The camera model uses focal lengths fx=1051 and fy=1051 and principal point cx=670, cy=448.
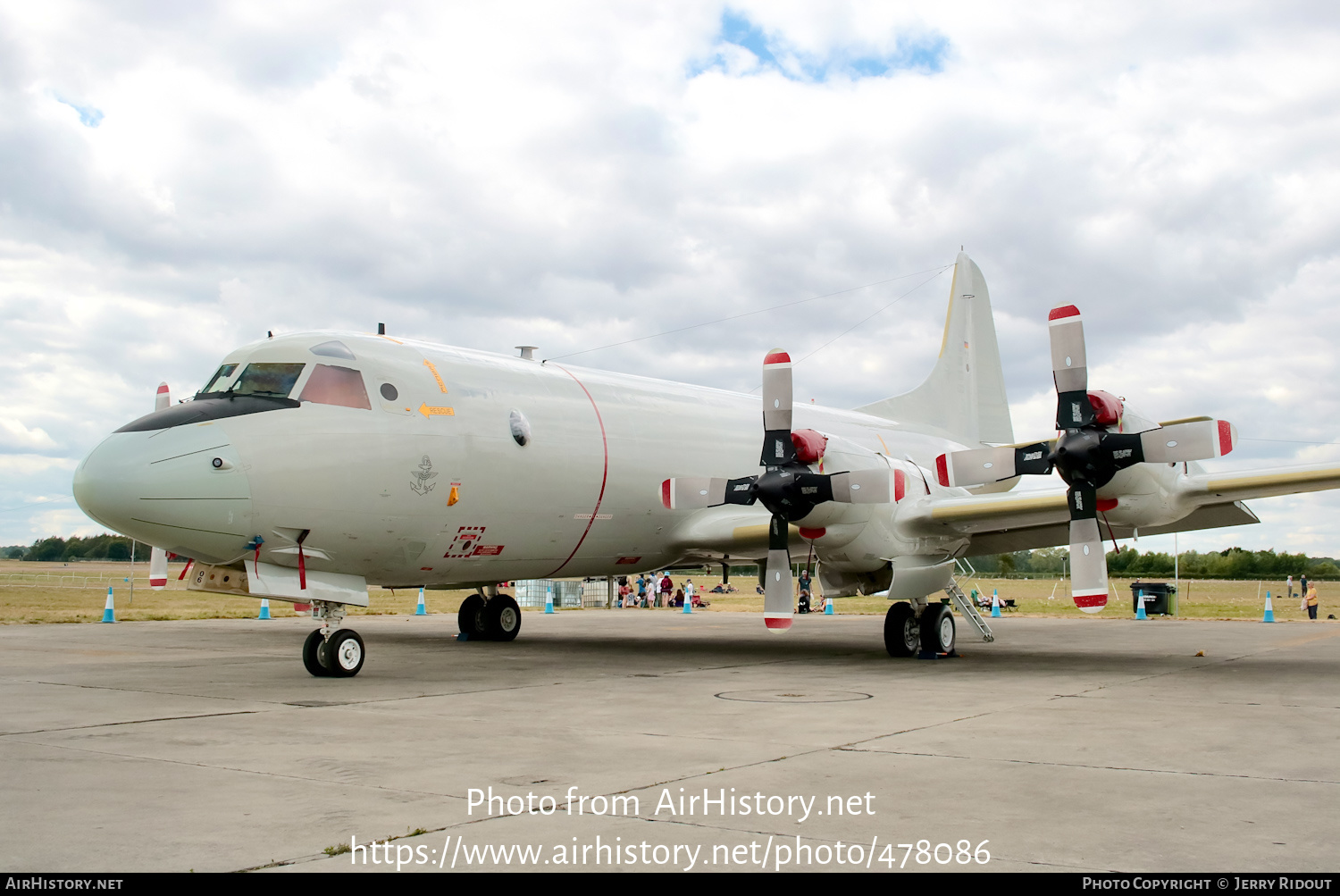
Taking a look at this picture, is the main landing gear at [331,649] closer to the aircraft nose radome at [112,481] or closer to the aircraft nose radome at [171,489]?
the aircraft nose radome at [171,489]

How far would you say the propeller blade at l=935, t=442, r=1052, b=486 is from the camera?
42.6ft

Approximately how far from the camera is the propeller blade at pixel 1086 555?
40.4 ft

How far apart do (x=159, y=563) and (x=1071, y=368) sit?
486 inches

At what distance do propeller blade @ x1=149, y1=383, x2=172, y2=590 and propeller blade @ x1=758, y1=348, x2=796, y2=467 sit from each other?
7711 millimetres

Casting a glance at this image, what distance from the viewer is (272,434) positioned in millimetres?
10828

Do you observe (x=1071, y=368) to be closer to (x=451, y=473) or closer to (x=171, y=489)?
(x=451, y=473)

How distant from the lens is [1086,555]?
12570mm

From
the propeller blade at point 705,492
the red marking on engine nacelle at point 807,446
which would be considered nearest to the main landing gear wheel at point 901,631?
the red marking on engine nacelle at point 807,446

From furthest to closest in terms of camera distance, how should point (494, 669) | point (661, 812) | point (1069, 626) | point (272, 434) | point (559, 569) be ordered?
point (1069, 626)
point (559, 569)
point (494, 669)
point (272, 434)
point (661, 812)

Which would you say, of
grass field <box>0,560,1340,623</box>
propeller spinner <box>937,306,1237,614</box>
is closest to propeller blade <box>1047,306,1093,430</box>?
propeller spinner <box>937,306,1237,614</box>

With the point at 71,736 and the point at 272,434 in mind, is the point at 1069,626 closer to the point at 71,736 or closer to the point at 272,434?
the point at 272,434

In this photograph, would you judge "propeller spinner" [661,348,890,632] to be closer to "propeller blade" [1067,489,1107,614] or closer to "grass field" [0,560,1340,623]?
"propeller blade" [1067,489,1107,614]
